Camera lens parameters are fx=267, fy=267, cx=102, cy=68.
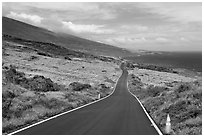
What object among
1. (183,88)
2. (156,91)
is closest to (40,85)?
(156,91)

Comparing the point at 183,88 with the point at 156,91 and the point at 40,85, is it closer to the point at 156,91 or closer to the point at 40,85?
the point at 156,91

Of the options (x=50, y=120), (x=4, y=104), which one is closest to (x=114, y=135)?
(x=50, y=120)

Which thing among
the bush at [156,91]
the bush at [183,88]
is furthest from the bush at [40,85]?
the bush at [183,88]

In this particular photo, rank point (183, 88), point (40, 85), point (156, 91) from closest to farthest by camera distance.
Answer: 1. point (183, 88)
2. point (156, 91)
3. point (40, 85)

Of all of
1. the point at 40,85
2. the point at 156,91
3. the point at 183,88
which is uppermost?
the point at 183,88

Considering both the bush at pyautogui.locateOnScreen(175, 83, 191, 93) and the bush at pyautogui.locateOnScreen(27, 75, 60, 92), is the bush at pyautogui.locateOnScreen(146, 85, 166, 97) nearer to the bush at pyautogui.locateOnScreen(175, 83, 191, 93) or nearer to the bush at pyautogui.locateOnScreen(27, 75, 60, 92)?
the bush at pyautogui.locateOnScreen(175, 83, 191, 93)

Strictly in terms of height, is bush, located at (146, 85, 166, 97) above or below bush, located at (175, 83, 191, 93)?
below

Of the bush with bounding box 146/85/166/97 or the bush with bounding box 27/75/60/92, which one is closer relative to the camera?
the bush with bounding box 146/85/166/97

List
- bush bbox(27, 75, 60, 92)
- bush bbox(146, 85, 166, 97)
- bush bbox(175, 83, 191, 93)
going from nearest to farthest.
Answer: bush bbox(175, 83, 191, 93)
bush bbox(146, 85, 166, 97)
bush bbox(27, 75, 60, 92)

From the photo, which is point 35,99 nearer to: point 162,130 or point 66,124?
point 66,124

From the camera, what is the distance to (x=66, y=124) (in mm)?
14062

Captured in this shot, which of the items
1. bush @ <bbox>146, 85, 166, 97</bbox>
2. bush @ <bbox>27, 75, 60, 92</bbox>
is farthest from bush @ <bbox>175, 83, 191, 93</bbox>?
bush @ <bbox>27, 75, 60, 92</bbox>

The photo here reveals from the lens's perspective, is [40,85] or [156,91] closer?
[156,91]

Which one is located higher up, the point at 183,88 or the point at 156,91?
the point at 183,88
